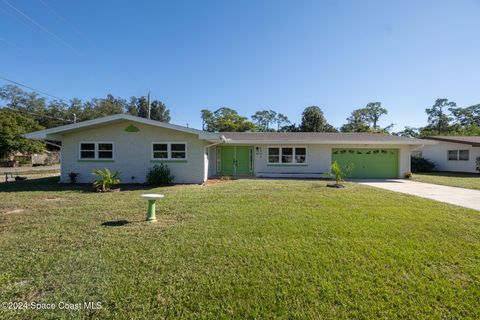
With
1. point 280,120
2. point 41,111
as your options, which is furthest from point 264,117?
point 41,111

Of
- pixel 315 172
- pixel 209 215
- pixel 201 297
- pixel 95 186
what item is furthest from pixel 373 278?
pixel 315 172

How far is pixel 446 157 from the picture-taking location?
20.9 meters

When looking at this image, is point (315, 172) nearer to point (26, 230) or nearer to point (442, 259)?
point (442, 259)

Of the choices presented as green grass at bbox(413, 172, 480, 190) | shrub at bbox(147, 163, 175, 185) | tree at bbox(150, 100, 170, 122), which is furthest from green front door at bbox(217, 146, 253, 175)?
tree at bbox(150, 100, 170, 122)

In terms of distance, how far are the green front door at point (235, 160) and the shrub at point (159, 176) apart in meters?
4.82

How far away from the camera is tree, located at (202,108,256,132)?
43.8 metres

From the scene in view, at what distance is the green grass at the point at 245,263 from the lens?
2.58 m

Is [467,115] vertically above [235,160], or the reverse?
[467,115]

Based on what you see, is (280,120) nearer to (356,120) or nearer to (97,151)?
(356,120)

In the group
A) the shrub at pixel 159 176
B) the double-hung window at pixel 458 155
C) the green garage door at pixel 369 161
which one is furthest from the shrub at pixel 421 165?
the shrub at pixel 159 176

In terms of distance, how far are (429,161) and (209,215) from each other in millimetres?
23845

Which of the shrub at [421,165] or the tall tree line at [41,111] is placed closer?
the shrub at [421,165]

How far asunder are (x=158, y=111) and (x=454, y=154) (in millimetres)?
52174

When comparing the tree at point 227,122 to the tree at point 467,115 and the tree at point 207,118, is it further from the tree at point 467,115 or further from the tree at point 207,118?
the tree at point 467,115
